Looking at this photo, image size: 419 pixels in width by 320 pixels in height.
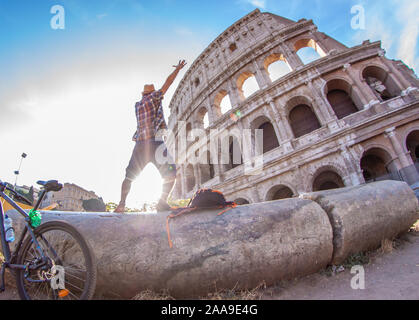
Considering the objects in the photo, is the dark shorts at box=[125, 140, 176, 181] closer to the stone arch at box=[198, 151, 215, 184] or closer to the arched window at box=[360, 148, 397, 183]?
the arched window at box=[360, 148, 397, 183]

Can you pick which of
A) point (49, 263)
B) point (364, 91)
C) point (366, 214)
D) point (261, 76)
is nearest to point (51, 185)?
point (49, 263)

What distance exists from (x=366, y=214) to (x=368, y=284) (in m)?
1.09

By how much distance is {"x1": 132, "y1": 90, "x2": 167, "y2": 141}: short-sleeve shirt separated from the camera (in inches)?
132

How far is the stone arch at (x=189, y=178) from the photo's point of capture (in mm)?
16816

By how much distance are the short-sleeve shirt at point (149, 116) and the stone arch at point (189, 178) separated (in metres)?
13.5

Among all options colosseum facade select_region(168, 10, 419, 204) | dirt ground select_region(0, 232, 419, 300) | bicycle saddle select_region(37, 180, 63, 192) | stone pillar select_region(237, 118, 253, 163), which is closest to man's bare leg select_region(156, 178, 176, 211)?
bicycle saddle select_region(37, 180, 63, 192)

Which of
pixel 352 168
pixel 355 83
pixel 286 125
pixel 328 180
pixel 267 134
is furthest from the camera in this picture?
pixel 267 134

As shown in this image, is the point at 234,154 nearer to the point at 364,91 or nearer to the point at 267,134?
the point at 267,134

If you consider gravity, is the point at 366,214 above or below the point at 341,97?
below

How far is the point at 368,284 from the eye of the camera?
2.20 m

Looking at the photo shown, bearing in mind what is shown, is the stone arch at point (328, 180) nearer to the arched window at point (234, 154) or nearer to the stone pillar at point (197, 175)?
the arched window at point (234, 154)

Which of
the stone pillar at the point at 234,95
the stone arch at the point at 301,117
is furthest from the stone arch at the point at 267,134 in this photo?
the stone pillar at the point at 234,95

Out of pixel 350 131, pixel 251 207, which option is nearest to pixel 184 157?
pixel 350 131
